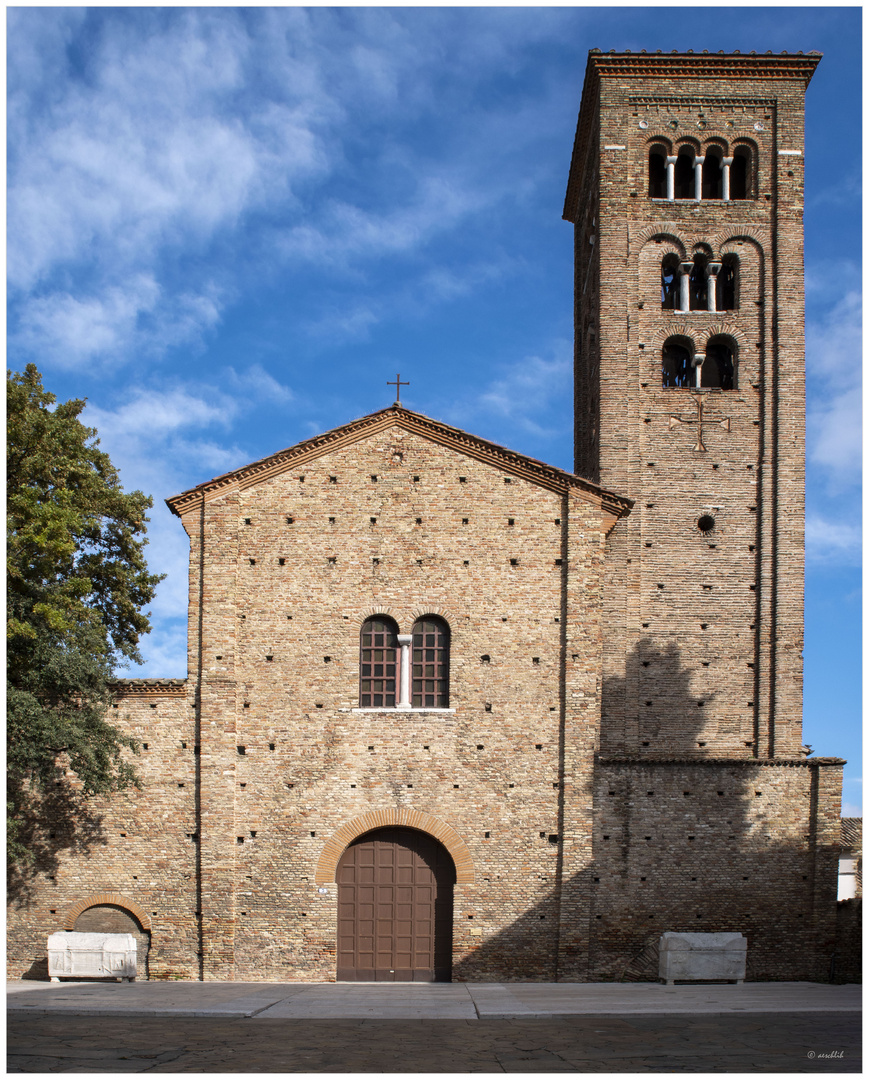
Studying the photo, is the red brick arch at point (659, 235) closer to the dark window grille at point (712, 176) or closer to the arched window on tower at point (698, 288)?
the arched window on tower at point (698, 288)

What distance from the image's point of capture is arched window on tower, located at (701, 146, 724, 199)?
22.2 meters

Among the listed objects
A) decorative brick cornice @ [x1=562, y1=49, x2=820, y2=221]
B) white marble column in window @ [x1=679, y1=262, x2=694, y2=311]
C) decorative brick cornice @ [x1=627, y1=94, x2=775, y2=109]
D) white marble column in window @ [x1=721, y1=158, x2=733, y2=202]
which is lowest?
white marble column in window @ [x1=679, y1=262, x2=694, y2=311]

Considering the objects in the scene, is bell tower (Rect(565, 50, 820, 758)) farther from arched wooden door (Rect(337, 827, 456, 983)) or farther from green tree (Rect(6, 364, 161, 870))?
green tree (Rect(6, 364, 161, 870))

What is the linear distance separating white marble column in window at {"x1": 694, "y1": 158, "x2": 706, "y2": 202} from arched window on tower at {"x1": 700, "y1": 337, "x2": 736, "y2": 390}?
337cm

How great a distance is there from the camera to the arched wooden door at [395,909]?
1612 cm

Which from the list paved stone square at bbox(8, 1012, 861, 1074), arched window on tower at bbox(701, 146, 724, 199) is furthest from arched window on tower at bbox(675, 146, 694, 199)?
paved stone square at bbox(8, 1012, 861, 1074)

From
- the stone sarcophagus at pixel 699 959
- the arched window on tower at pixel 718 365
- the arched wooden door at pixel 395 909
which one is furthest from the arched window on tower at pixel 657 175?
the stone sarcophagus at pixel 699 959

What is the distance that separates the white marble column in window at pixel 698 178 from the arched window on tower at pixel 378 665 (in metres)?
12.4

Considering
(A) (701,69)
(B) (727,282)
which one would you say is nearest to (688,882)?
(B) (727,282)

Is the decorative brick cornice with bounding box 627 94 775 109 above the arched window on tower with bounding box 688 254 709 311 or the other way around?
above

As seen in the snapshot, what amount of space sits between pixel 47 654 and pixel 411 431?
24.7 ft

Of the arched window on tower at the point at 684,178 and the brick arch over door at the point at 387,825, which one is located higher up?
the arched window on tower at the point at 684,178

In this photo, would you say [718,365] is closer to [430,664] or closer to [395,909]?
[430,664]

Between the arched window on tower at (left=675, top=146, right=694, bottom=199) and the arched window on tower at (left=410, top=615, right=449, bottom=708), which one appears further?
the arched window on tower at (left=675, top=146, right=694, bottom=199)
